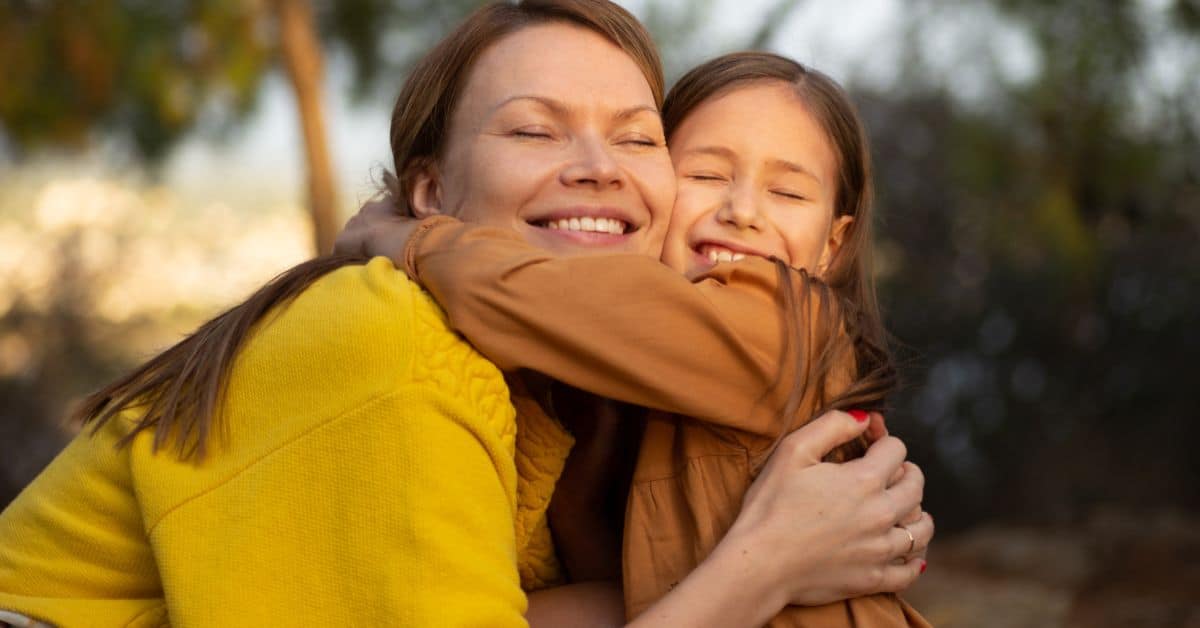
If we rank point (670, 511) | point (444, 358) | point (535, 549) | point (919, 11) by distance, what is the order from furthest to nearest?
point (919, 11), point (535, 549), point (670, 511), point (444, 358)

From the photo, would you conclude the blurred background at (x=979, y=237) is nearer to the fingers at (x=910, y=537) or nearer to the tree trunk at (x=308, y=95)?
the tree trunk at (x=308, y=95)

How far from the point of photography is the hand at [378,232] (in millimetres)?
2572

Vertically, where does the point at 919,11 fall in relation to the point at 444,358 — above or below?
above

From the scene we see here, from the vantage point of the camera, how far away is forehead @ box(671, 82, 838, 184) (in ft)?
10.3

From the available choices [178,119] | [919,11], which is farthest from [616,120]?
[178,119]

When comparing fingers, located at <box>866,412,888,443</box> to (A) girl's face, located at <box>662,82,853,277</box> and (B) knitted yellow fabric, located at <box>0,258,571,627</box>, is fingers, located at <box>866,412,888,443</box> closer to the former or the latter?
(A) girl's face, located at <box>662,82,853,277</box>

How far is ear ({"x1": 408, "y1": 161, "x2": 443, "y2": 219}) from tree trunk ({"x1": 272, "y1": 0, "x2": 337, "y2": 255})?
619 centimetres

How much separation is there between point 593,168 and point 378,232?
18.1 inches

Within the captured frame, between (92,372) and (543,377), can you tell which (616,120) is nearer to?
(543,377)

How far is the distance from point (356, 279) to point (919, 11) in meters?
7.01

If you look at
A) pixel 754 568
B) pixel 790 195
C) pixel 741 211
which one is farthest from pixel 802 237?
pixel 754 568

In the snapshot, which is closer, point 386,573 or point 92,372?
point 386,573

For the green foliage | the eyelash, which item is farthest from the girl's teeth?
the green foliage

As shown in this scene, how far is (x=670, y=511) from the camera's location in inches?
103
